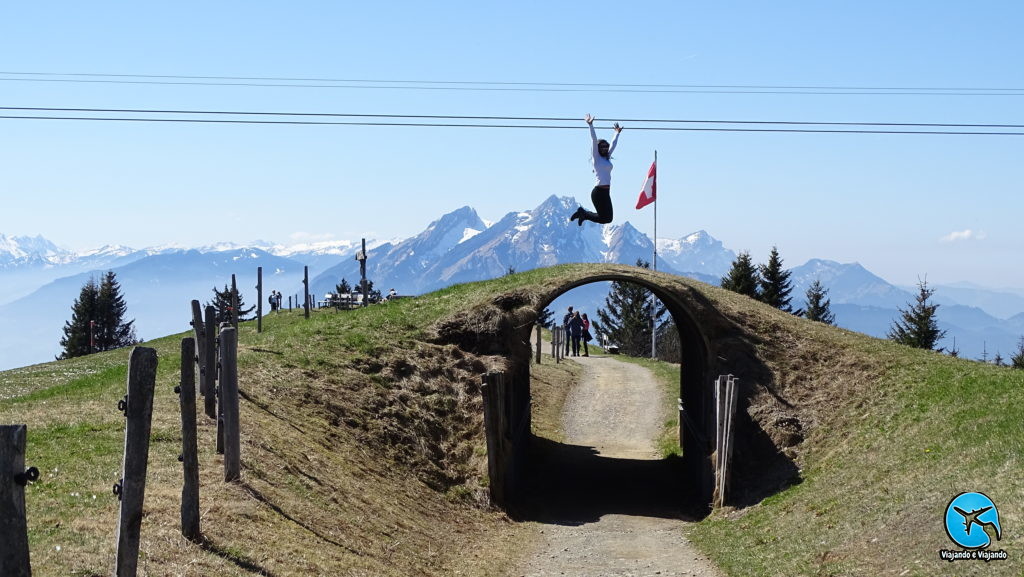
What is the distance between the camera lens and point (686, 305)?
2581 centimetres

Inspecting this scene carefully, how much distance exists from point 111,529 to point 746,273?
185 feet

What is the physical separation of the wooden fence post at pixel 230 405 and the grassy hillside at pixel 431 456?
294mm

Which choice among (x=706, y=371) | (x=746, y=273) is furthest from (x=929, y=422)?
(x=746, y=273)

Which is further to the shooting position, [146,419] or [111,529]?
[111,529]

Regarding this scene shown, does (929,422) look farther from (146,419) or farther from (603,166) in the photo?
(146,419)

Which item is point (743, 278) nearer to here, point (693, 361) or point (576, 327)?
point (576, 327)

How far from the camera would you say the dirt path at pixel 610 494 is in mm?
17031

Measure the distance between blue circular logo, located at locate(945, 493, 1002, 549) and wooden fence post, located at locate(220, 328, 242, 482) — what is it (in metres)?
10.2

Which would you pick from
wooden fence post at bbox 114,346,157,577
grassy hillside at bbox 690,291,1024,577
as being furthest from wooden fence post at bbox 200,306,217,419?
grassy hillside at bbox 690,291,1024,577

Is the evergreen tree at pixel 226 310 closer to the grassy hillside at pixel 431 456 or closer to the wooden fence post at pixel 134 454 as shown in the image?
the grassy hillside at pixel 431 456

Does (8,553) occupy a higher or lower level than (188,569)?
higher

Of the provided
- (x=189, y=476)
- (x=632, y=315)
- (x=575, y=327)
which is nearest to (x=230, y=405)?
(x=189, y=476)

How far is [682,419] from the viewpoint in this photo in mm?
28359

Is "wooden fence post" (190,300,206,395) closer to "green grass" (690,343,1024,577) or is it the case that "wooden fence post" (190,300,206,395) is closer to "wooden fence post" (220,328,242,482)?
"wooden fence post" (220,328,242,482)
